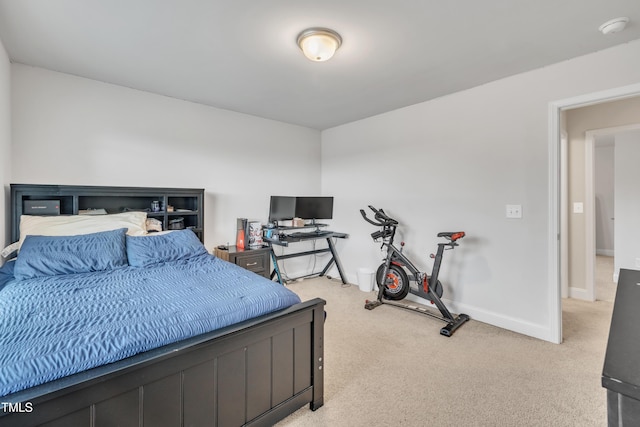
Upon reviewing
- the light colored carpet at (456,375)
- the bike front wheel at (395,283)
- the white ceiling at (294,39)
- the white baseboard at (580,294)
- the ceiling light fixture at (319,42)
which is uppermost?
the white ceiling at (294,39)

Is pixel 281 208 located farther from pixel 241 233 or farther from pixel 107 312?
pixel 107 312

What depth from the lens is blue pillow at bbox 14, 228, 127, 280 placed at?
83.3 inches

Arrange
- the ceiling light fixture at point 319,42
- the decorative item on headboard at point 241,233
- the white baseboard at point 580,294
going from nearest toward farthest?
the ceiling light fixture at point 319,42 → the white baseboard at point 580,294 → the decorative item on headboard at point 241,233

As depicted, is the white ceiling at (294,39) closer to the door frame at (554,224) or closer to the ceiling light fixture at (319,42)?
the ceiling light fixture at (319,42)

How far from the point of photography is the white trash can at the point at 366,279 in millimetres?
3967

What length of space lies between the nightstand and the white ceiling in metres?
1.80

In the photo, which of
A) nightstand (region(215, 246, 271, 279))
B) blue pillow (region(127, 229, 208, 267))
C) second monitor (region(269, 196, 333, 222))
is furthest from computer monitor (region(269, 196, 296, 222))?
blue pillow (region(127, 229, 208, 267))

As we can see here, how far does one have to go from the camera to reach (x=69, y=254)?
89.2 inches

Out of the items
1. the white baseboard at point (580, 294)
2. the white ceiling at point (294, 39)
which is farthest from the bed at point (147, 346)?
the white baseboard at point (580, 294)

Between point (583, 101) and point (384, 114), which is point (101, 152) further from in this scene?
point (583, 101)

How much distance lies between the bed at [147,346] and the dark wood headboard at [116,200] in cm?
55

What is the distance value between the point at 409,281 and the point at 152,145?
3261 mm

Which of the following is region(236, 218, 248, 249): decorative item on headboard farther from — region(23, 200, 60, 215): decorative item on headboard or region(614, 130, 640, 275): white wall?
region(614, 130, 640, 275): white wall

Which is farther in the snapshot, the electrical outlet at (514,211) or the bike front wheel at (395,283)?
the bike front wheel at (395,283)
